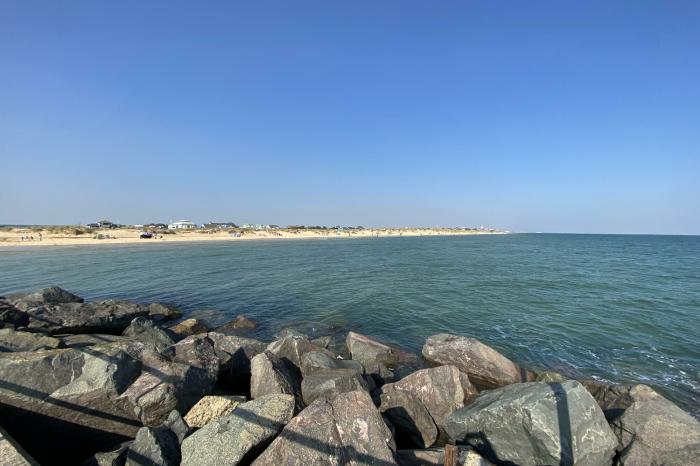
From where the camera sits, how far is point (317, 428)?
525cm

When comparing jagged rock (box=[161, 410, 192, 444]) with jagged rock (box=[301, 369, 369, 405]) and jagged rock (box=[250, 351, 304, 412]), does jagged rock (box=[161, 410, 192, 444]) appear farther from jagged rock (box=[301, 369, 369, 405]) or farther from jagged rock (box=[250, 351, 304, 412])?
jagged rock (box=[301, 369, 369, 405])

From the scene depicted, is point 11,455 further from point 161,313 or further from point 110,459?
point 161,313

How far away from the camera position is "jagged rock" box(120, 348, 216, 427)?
21.9ft

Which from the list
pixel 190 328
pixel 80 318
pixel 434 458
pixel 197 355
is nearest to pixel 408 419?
pixel 434 458

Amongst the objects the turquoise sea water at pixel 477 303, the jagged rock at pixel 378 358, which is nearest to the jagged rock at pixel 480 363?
the jagged rock at pixel 378 358

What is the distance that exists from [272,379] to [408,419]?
3.45m

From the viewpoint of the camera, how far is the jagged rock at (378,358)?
1108 cm

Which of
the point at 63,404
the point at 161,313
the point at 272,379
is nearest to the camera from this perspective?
the point at 63,404

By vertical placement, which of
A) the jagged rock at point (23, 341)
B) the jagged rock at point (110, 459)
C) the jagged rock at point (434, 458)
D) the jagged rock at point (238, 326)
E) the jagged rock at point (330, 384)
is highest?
the jagged rock at point (23, 341)

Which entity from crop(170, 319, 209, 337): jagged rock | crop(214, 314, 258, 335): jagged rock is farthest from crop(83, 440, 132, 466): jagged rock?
crop(214, 314, 258, 335): jagged rock

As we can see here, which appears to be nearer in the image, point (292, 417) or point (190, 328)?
point (292, 417)

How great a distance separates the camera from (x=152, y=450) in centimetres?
523

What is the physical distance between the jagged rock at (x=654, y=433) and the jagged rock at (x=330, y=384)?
5.54 metres

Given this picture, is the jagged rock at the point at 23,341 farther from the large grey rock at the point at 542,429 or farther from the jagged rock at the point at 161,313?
the large grey rock at the point at 542,429
